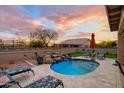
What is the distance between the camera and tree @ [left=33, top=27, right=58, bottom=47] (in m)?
7.21

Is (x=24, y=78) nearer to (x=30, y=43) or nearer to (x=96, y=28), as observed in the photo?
(x=30, y=43)

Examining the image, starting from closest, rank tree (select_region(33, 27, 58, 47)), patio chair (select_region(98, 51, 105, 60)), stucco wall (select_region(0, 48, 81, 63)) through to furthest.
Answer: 1. stucco wall (select_region(0, 48, 81, 63))
2. tree (select_region(33, 27, 58, 47))
3. patio chair (select_region(98, 51, 105, 60))

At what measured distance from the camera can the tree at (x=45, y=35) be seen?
721 centimetres

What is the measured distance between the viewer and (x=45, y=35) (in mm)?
7727

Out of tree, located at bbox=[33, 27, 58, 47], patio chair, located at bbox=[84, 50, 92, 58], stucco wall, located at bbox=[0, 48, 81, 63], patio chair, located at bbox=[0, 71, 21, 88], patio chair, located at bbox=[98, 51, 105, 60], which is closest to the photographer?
patio chair, located at bbox=[0, 71, 21, 88]

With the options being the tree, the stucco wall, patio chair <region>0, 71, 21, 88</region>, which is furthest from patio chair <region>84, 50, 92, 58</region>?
patio chair <region>0, 71, 21, 88</region>

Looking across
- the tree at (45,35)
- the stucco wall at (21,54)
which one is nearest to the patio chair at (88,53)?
the stucco wall at (21,54)

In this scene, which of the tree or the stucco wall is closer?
the stucco wall

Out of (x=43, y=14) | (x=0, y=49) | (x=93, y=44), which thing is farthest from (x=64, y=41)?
(x=0, y=49)

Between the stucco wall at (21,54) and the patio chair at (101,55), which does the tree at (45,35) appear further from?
the patio chair at (101,55)

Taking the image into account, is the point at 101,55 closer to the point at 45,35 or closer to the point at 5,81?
the point at 45,35

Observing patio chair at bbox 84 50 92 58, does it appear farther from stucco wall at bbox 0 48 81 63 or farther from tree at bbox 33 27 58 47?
tree at bbox 33 27 58 47

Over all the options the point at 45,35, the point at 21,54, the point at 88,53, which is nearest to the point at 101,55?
the point at 88,53
